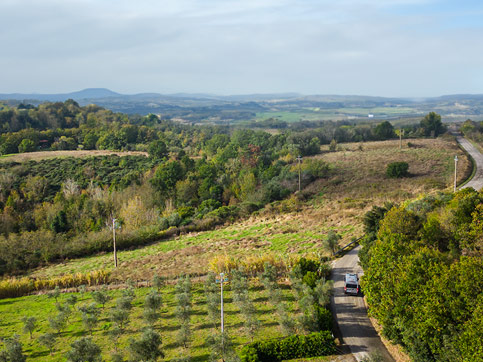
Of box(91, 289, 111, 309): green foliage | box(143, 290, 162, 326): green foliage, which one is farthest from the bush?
box(91, 289, 111, 309): green foliage

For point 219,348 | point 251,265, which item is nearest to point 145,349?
point 219,348

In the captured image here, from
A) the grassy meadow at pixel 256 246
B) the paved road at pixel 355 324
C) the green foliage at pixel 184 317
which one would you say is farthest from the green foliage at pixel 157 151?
the paved road at pixel 355 324

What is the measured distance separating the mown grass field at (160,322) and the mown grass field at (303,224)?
4.99m

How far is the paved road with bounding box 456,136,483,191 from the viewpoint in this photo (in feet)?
152

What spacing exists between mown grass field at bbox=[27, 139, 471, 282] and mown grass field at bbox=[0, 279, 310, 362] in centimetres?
499

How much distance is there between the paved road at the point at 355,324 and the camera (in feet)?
57.7

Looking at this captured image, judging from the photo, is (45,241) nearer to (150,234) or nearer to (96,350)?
(150,234)

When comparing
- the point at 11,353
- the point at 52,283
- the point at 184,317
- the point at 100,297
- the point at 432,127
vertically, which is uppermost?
the point at 432,127

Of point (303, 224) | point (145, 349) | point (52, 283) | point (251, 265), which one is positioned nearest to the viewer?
point (145, 349)

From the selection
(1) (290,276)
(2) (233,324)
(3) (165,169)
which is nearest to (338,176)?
(3) (165,169)

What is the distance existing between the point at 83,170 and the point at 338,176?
47.4 meters

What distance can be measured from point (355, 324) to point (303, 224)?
21.8m

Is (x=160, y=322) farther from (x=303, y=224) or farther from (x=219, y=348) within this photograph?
(x=303, y=224)

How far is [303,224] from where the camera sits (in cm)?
4150
